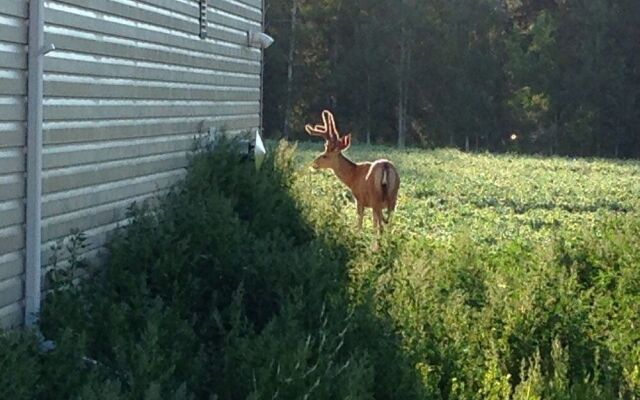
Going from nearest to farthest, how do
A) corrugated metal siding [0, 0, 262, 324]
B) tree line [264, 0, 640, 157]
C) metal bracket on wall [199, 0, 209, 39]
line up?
1. corrugated metal siding [0, 0, 262, 324]
2. metal bracket on wall [199, 0, 209, 39]
3. tree line [264, 0, 640, 157]

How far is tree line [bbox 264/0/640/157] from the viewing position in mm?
44406

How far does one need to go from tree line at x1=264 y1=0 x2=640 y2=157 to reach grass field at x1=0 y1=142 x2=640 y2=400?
112 ft

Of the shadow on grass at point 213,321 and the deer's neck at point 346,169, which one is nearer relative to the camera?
the shadow on grass at point 213,321

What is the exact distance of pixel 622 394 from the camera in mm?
7016

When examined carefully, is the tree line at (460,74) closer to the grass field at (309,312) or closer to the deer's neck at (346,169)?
the deer's neck at (346,169)

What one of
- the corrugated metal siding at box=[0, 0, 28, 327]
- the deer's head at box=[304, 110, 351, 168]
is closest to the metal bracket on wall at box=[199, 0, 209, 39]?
the corrugated metal siding at box=[0, 0, 28, 327]

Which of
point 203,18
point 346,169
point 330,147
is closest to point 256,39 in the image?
point 203,18

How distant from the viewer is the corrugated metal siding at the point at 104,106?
616cm

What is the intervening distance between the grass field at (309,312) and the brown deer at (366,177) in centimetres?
266

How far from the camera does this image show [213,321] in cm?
691

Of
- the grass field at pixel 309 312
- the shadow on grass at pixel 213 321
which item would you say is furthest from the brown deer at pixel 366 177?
the shadow on grass at pixel 213 321

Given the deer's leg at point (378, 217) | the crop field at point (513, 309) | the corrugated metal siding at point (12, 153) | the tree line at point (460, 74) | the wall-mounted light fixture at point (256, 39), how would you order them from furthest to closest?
the tree line at point (460, 74) < the deer's leg at point (378, 217) < the wall-mounted light fixture at point (256, 39) < the crop field at point (513, 309) < the corrugated metal siding at point (12, 153)

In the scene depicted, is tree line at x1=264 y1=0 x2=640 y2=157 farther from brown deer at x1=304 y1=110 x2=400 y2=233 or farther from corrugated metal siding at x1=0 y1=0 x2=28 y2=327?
corrugated metal siding at x1=0 y1=0 x2=28 y2=327

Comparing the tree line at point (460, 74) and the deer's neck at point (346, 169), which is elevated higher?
the tree line at point (460, 74)
